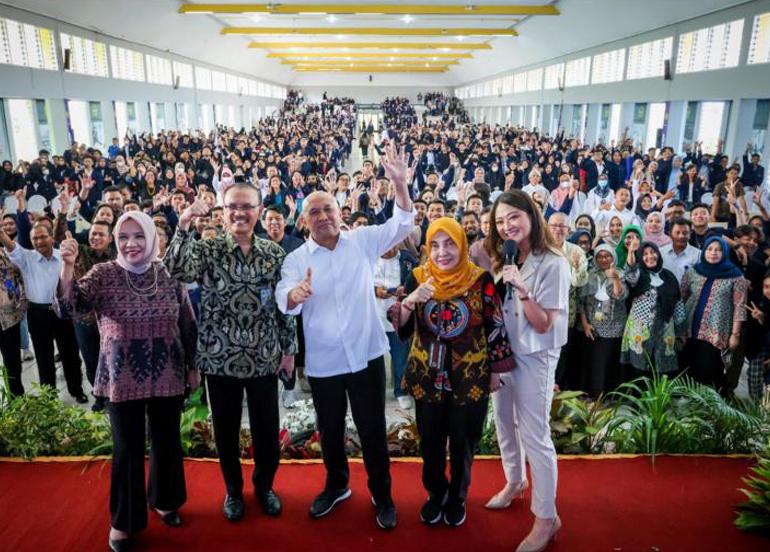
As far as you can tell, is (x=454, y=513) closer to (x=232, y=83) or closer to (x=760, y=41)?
(x=760, y=41)

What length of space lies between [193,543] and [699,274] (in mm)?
3941

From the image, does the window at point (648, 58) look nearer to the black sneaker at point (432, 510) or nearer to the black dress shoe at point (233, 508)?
the black sneaker at point (432, 510)

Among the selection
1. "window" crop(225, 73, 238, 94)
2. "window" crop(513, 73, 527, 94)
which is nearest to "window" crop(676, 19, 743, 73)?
A: "window" crop(513, 73, 527, 94)

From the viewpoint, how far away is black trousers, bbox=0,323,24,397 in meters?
4.29

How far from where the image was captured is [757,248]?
4883 millimetres

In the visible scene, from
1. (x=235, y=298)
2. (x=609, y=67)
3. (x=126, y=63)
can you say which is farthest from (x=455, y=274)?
(x=126, y=63)

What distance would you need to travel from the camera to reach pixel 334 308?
2.63 m

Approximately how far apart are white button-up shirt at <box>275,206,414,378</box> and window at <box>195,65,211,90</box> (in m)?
27.0

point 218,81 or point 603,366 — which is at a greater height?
point 218,81

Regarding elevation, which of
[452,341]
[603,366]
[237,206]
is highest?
[237,206]

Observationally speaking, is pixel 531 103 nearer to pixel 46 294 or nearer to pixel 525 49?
pixel 525 49

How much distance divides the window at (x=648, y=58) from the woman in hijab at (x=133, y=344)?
16.3m

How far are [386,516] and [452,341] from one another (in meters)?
0.98

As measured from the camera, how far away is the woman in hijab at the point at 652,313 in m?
4.29
